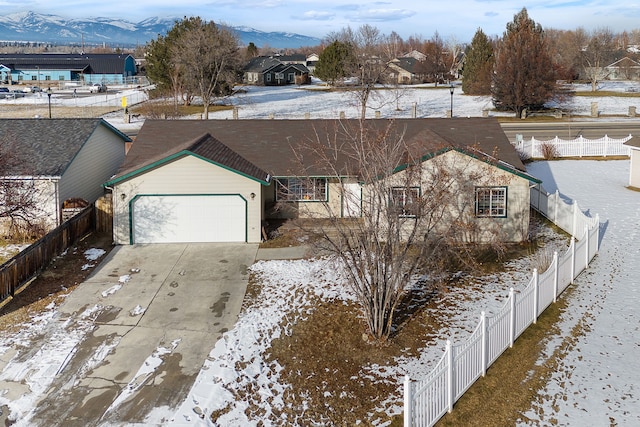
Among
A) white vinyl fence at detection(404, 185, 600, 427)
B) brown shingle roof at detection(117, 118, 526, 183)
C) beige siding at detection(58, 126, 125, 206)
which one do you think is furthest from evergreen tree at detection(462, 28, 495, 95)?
white vinyl fence at detection(404, 185, 600, 427)

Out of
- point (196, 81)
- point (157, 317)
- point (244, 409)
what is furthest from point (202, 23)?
point (244, 409)

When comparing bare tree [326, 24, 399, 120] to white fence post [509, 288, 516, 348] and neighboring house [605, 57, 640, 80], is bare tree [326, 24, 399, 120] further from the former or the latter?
neighboring house [605, 57, 640, 80]

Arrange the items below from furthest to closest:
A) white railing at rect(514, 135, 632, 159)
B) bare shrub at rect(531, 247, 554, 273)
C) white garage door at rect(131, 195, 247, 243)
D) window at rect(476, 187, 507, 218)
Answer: white railing at rect(514, 135, 632, 159) → white garage door at rect(131, 195, 247, 243) → window at rect(476, 187, 507, 218) → bare shrub at rect(531, 247, 554, 273)

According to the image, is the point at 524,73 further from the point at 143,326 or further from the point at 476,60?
the point at 143,326

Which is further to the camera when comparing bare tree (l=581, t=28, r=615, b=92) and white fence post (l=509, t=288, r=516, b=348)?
bare tree (l=581, t=28, r=615, b=92)

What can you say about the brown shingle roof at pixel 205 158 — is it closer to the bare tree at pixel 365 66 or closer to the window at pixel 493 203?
the window at pixel 493 203

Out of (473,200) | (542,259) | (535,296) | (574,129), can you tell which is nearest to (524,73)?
(574,129)
